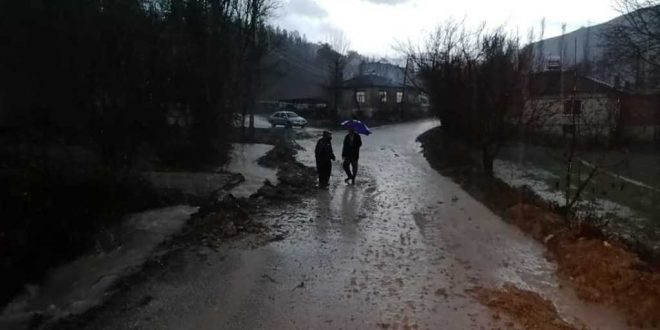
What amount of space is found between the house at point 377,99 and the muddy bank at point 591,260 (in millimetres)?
57929

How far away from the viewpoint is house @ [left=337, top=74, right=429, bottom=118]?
242 feet

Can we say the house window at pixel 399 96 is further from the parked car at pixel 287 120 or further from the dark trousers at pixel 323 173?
the dark trousers at pixel 323 173

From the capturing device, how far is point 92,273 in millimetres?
8781

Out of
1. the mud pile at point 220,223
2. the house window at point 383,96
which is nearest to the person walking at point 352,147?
the mud pile at point 220,223

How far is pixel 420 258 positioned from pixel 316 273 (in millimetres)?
1916

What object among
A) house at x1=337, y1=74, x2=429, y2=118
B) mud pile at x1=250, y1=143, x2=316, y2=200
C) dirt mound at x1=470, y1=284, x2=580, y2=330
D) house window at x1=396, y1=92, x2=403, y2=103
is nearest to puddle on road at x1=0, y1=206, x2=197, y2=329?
mud pile at x1=250, y1=143, x2=316, y2=200

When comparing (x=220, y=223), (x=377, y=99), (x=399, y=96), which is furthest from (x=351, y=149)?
(x=399, y=96)

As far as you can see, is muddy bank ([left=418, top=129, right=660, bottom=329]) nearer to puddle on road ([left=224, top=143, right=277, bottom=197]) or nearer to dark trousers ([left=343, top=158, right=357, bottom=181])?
dark trousers ([left=343, top=158, right=357, bottom=181])

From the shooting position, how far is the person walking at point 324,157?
1683 centimetres

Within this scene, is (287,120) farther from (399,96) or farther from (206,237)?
(206,237)

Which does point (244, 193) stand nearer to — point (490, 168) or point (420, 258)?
point (420, 258)

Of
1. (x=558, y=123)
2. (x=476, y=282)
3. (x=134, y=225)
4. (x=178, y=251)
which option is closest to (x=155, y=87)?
(x=134, y=225)

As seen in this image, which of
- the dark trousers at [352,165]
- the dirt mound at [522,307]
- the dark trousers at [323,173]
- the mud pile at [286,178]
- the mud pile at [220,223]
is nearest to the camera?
the dirt mound at [522,307]

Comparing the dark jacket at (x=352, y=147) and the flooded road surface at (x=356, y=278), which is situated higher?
the dark jacket at (x=352, y=147)
